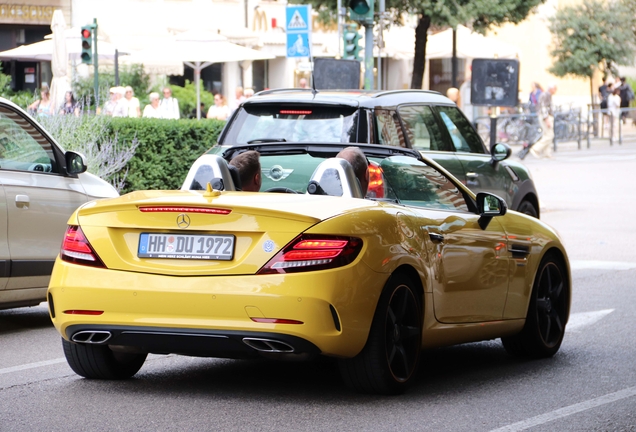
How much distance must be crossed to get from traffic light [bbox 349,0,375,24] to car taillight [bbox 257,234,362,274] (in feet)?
45.8

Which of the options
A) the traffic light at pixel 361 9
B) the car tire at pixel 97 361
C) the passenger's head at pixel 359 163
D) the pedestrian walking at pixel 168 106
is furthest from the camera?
the pedestrian walking at pixel 168 106

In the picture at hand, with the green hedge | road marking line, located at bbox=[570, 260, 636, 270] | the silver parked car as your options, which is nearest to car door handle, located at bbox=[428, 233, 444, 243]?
the silver parked car

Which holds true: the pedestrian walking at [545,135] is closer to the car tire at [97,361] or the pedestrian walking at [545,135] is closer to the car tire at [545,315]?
the car tire at [545,315]

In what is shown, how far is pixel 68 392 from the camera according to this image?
690 centimetres

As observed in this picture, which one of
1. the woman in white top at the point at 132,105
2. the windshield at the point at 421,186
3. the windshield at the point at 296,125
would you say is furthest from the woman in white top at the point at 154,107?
the windshield at the point at 421,186

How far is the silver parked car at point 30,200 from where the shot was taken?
30.6 feet

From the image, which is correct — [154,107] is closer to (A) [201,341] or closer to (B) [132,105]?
(B) [132,105]

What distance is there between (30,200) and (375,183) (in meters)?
2.76

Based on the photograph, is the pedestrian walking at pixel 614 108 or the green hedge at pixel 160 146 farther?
the pedestrian walking at pixel 614 108

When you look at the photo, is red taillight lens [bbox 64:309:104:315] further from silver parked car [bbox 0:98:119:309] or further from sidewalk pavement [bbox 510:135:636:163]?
sidewalk pavement [bbox 510:135:636:163]

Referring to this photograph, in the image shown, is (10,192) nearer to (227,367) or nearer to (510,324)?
(227,367)

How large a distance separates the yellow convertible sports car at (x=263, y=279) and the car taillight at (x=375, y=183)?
23.0 inches

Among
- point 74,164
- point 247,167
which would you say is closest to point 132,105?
point 74,164

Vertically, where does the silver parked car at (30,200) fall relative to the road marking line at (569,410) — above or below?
above
